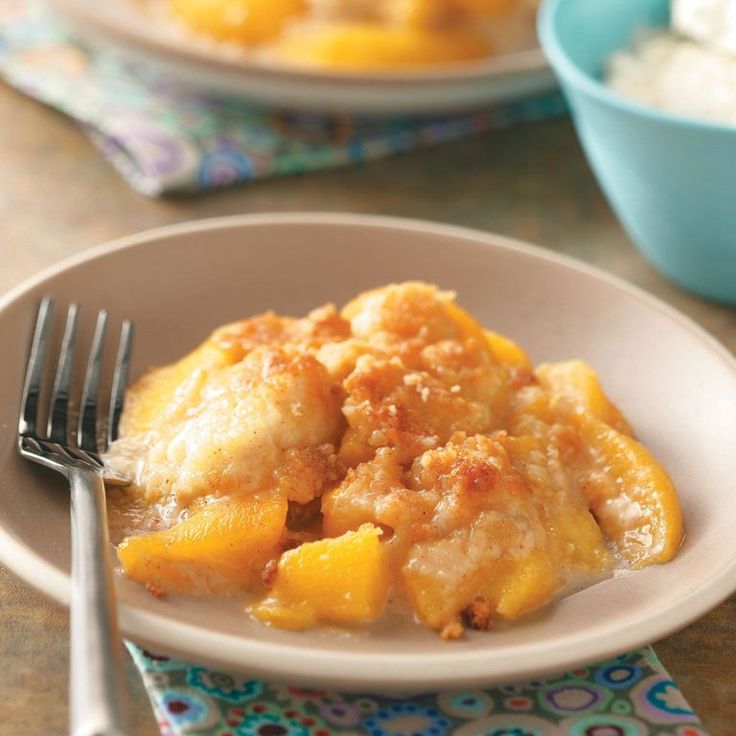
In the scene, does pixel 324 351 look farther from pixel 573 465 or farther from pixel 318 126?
pixel 318 126

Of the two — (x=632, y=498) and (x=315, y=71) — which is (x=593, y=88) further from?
(x=632, y=498)

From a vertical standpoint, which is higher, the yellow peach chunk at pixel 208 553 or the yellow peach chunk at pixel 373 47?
the yellow peach chunk at pixel 208 553

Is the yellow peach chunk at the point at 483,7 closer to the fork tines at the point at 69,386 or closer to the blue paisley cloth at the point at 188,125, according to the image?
the blue paisley cloth at the point at 188,125

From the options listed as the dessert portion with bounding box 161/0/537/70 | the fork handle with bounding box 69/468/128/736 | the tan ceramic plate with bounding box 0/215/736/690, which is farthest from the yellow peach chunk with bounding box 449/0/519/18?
the fork handle with bounding box 69/468/128/736

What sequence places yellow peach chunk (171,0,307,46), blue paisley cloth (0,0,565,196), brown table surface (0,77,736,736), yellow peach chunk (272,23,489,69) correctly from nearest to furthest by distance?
1. brown table surface (0,77,736,736)
2. blue paisley cloth (0,0,565,196)
3. yellow peach chunk (272,23,489,69)
4. yellow peach chunk (171,0,307,46)

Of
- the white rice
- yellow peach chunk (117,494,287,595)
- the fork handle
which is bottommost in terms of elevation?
the white rice

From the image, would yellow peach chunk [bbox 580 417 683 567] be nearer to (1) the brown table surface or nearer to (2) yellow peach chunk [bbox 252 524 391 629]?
(2) yellow peach chunk [bbox 252 524 391 629]

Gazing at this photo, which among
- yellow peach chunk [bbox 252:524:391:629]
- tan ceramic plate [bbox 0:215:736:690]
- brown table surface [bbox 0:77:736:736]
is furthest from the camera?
brown table surface [bbox 0:77:736:736]

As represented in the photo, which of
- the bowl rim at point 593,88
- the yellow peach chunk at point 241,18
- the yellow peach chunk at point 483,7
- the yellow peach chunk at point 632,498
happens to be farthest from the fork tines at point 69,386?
the yellow peach chunk at point 483,7
